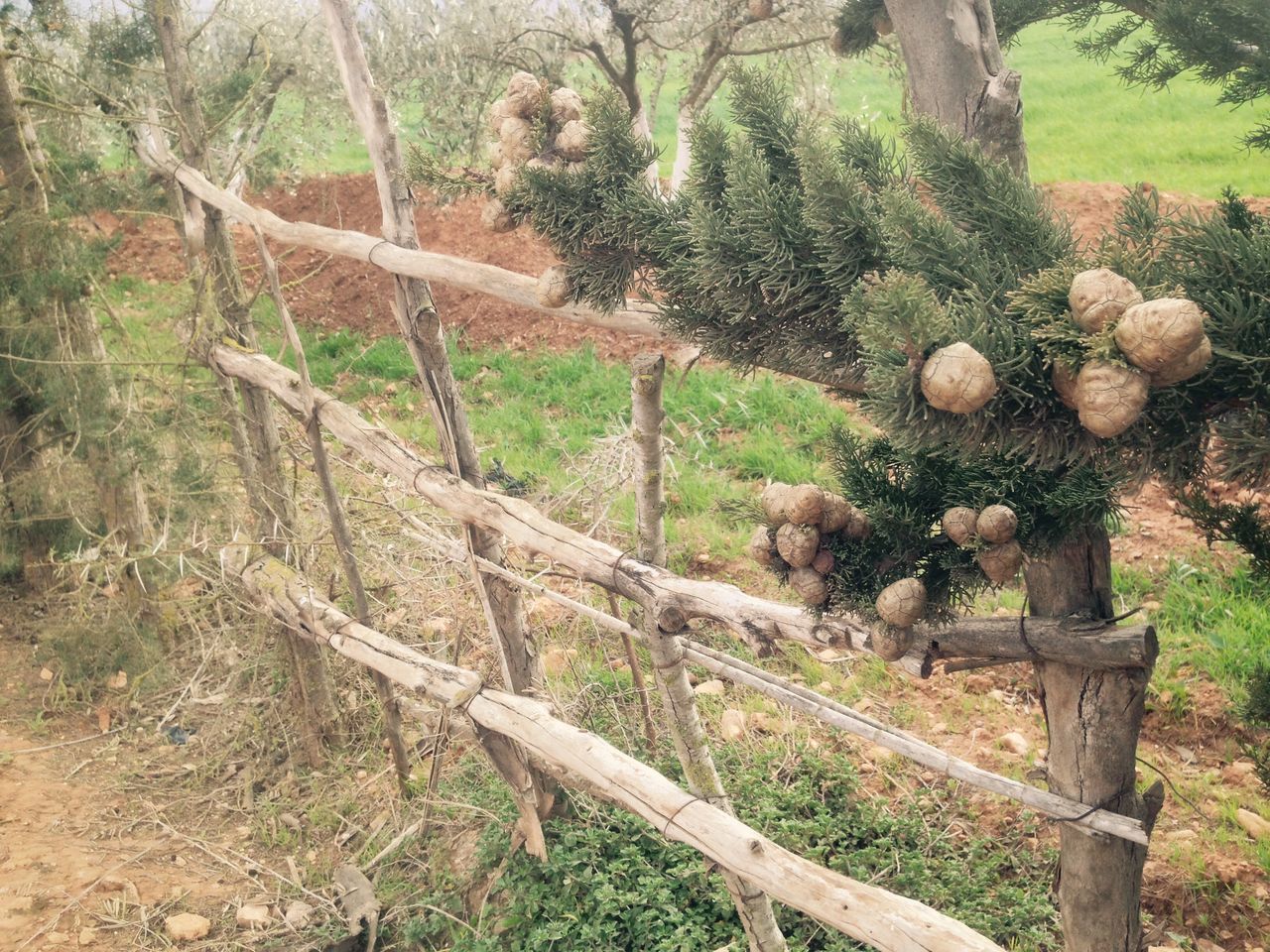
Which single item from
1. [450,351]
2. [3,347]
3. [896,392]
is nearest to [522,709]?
[896,392]

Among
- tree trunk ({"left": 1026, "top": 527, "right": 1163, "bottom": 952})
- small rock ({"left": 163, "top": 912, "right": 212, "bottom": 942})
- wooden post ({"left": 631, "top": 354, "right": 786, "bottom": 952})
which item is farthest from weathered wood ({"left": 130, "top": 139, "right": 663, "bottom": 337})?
small rock ({"left": 163, "top": 912, "right": 212, "bottom": 942})

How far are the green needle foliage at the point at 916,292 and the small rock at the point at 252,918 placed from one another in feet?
9.37

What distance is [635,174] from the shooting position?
2377mm

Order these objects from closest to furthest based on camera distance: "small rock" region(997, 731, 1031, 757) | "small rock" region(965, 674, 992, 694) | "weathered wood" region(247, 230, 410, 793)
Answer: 1. "weathered wood" region(247, 230, 410, 793)
2. "small rock" region(997, 731, 1031, 757)
3. "small rock" region(965, 674, 992, 694)

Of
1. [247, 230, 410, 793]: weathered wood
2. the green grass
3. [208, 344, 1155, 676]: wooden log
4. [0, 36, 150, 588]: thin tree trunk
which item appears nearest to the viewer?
[208, 344, 1155, 676]: wooden log

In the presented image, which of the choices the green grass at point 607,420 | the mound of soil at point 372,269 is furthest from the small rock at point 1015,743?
the mound of soil at point 372,269

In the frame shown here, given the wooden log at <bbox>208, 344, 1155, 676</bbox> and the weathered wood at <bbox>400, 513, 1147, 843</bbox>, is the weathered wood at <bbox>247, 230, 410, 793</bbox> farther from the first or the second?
the weathered wood at <bbox>400, 513, 1147, 843</bbox>

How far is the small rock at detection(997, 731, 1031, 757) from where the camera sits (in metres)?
4.30

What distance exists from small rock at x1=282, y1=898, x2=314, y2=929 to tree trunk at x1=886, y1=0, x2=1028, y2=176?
334cm

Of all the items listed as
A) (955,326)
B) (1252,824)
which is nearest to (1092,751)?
(955,326)

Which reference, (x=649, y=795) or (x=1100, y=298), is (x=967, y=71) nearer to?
(x=1100, y=298)

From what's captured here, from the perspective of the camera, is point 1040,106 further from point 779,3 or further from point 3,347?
point 3,347

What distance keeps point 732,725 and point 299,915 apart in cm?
177

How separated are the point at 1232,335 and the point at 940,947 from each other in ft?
4.26
